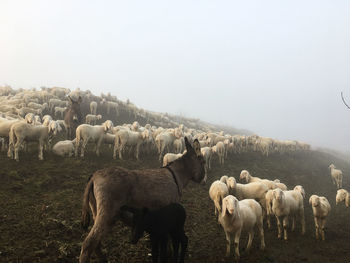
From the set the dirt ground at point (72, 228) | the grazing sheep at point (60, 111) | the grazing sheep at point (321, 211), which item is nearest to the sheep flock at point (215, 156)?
the grazing sheep at point (321, 211)

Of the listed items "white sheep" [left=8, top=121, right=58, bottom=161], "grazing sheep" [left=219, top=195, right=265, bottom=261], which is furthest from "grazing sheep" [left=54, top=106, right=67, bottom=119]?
"grazing sheep" [left=219, top=195, right=265, bottom=261]

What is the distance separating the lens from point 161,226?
5008 millimetres

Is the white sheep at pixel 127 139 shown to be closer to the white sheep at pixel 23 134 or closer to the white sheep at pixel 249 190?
the white sheep at pixel 23 134

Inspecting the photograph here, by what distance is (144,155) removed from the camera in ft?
61.9

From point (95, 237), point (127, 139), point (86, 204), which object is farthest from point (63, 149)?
point (95, 237)

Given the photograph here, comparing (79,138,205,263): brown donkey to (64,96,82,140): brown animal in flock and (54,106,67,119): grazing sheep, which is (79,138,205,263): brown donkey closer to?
(64,96,82,140): brown animal in flock

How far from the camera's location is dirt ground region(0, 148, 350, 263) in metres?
6.48

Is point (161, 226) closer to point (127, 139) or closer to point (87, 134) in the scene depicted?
point (87, 134)

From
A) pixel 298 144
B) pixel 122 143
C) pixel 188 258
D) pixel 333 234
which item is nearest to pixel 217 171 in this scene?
pixel 122 143

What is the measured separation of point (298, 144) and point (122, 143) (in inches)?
1358

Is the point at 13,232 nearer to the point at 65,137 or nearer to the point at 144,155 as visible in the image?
the point at 144,155

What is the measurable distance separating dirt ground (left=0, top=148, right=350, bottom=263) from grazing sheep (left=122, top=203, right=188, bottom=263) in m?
1.71

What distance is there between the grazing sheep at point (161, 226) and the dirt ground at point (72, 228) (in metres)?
1.71

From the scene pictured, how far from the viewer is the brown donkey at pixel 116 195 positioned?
443cm
